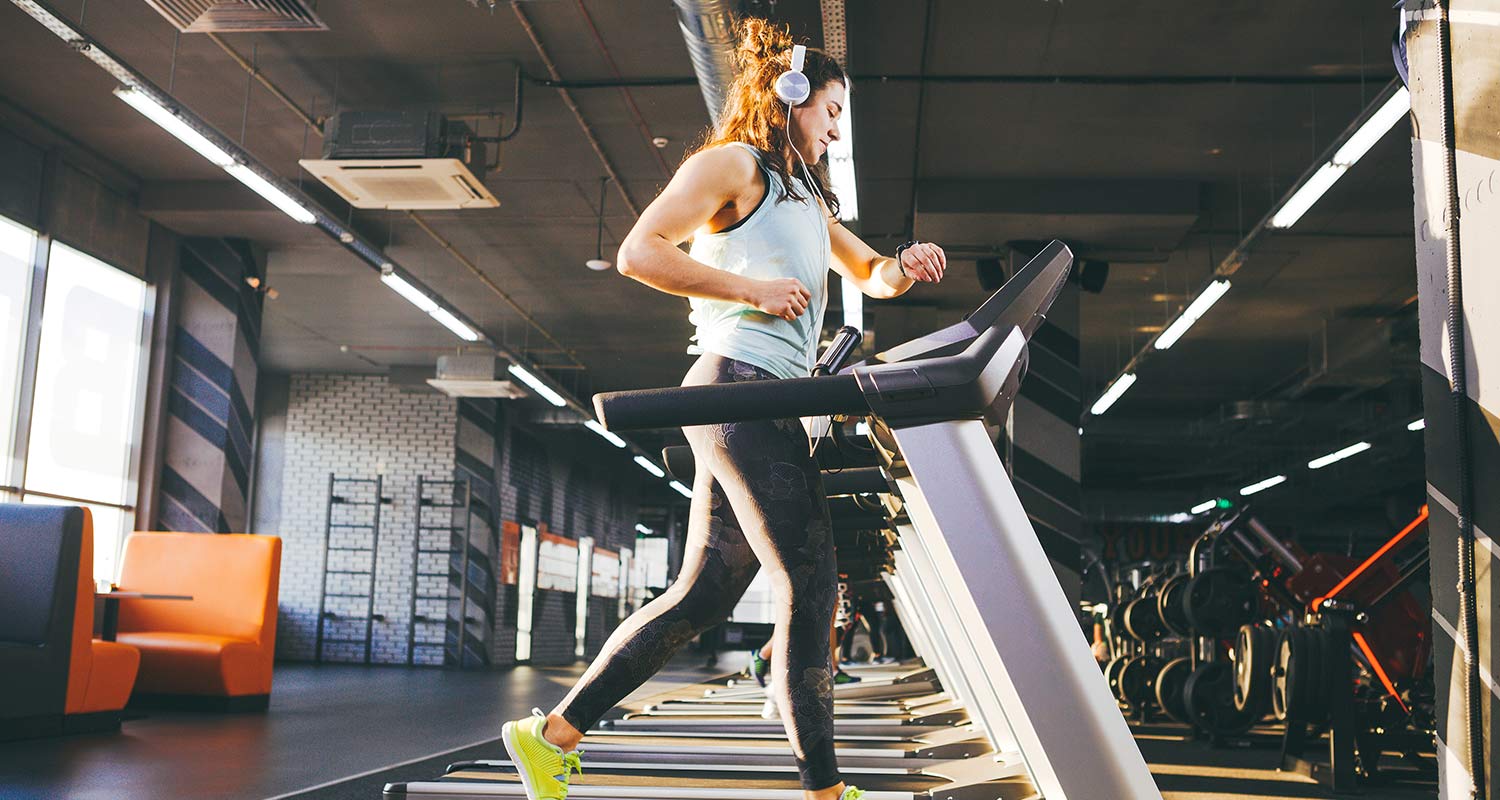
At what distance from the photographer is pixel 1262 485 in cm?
1877

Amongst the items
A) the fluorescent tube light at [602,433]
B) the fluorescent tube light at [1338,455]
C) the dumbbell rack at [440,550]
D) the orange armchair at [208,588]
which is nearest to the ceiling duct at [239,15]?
the orange armchair at [208,588]

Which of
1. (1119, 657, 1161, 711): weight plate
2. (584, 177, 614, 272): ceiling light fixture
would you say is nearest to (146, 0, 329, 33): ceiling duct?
(584, 177, 614, 272): ceiling light fixture

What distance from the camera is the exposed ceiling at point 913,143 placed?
237 inches

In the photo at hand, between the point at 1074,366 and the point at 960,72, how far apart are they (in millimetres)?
3307

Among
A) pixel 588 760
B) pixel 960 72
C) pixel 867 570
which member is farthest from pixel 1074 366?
pixel 588 760

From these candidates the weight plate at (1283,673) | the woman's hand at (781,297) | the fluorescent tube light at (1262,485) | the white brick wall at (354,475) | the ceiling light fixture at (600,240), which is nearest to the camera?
the woman's hand at (781,297)

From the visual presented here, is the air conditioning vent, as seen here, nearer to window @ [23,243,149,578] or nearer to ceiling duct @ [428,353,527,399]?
window @ [23,243,149,578]

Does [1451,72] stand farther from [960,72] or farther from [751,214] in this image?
[960,72]

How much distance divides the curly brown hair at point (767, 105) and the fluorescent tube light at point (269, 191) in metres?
4.97

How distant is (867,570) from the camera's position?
15.3ft

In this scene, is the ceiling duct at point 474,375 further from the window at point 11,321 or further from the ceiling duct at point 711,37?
the ceiling duct at point 711,37

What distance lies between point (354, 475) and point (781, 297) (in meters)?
13.6

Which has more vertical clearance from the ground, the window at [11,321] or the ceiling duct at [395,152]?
the ceiling duct at [395,152]

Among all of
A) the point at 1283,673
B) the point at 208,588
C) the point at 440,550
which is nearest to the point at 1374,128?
the point at 1283,673
